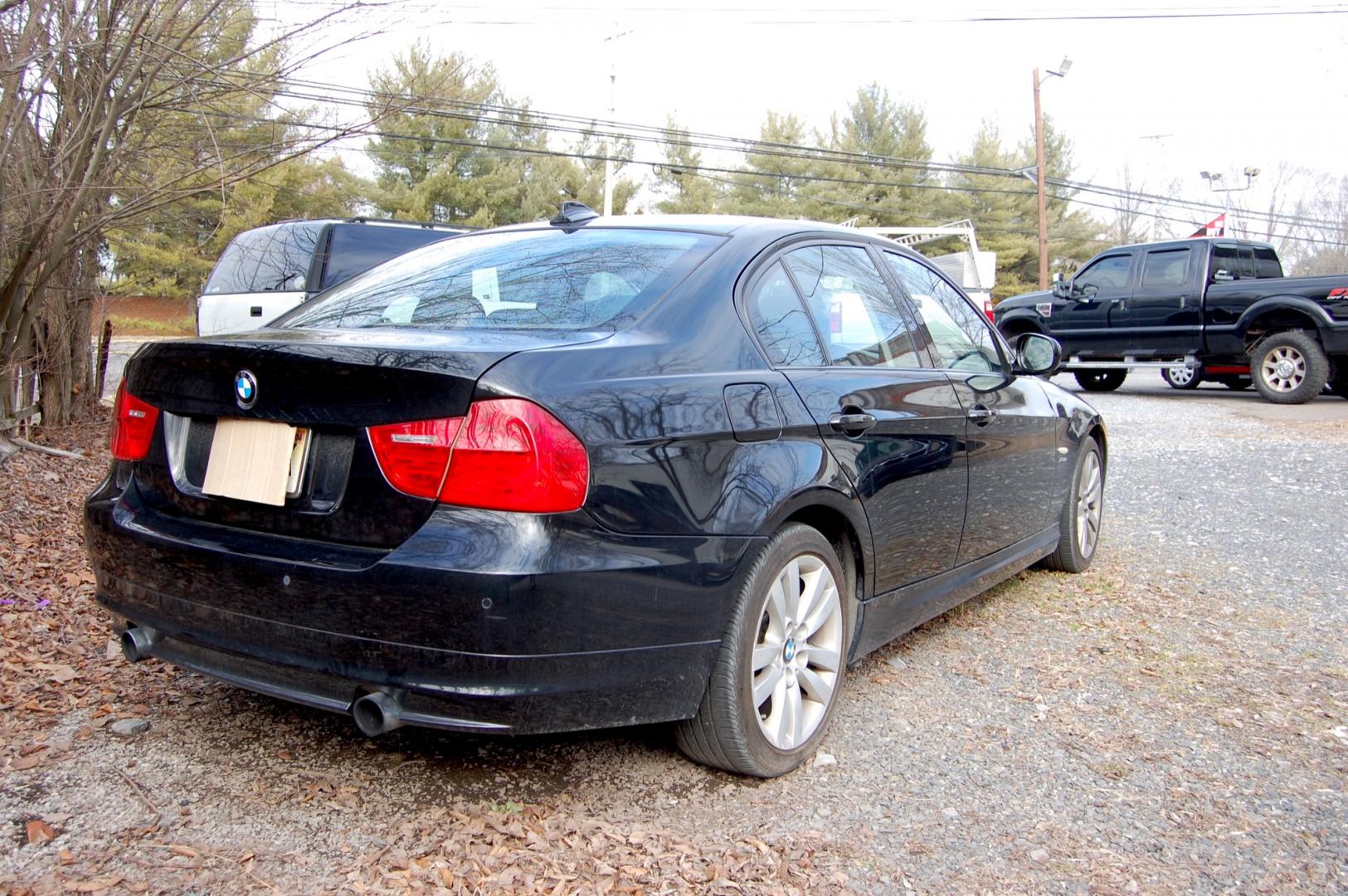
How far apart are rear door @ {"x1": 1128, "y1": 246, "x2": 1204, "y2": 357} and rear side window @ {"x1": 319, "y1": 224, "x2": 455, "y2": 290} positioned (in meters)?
9.54

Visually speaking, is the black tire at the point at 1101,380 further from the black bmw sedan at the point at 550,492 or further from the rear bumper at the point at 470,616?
the rear bumper at the point at 470,616

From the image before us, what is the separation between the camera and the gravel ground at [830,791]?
96.0 inches

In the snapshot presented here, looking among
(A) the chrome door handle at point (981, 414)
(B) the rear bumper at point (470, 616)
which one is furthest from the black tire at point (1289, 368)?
(B) the rear bumper at point (470, 616)

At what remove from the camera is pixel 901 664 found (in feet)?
12.8

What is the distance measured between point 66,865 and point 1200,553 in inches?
214

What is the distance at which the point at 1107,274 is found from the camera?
1470 cm

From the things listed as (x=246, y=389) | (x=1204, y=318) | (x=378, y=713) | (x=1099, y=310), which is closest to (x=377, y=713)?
(x=378, y=713)

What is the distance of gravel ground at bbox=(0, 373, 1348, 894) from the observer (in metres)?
2.44

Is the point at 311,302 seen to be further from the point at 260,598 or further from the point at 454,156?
the point at 454,156

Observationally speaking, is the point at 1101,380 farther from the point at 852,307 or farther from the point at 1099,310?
the point at 852,307

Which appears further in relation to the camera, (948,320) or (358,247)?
(358,247)

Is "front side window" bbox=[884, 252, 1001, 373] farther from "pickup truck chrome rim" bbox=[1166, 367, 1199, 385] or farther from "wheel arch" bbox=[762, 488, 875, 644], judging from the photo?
"pickup truck chrome rim" bbox=[1166, 367, 1199, 385]

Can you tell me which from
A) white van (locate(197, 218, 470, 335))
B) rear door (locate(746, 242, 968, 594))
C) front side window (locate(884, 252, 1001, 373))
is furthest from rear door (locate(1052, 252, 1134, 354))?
rear door (locate(746, 242, 968, 594))

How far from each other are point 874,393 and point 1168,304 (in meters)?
12.1
